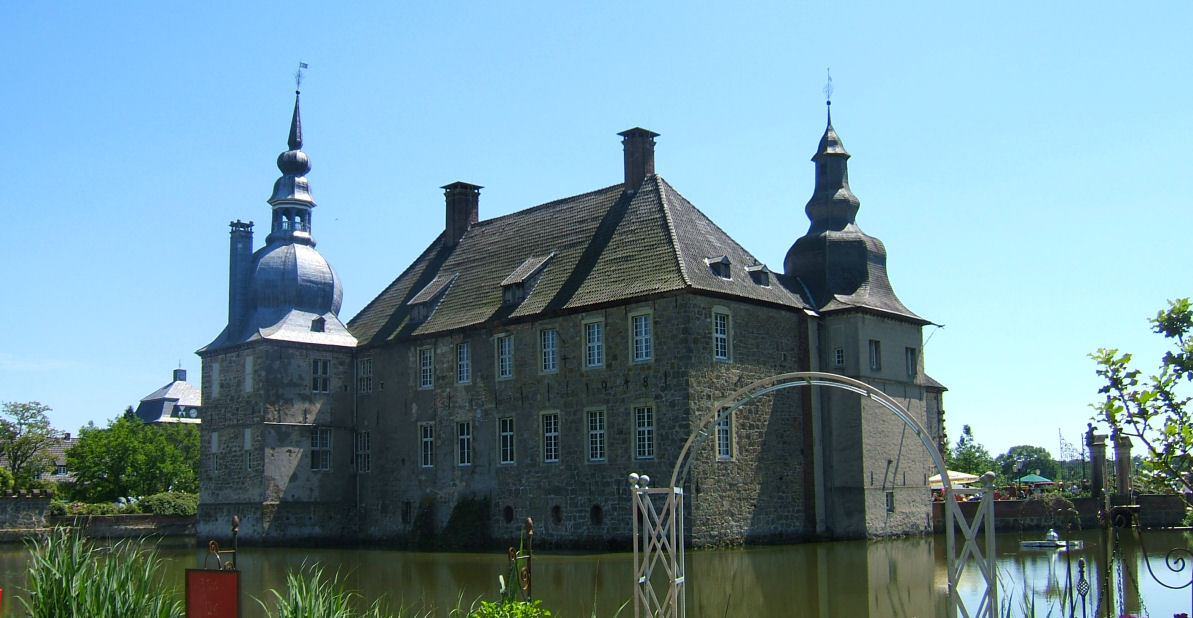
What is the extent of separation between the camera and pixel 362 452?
126ft

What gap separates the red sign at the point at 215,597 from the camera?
8.51m

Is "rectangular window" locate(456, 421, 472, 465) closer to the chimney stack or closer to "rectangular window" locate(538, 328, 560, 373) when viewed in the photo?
"rectangular window" locate(538, 328, 560, 373)

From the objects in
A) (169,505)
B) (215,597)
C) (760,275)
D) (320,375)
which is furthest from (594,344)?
(169,505)

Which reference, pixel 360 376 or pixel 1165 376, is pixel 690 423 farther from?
pixel 1165 376

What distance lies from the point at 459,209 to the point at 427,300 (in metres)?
4.99

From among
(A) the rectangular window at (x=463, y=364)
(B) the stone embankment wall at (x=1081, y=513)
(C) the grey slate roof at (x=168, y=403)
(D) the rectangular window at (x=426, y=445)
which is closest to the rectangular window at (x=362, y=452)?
(D) the rectangular window at (x=426, y=445)

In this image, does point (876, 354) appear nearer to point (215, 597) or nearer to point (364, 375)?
point (364, 375)

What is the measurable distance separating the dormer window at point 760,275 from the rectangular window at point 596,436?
5.58 metres

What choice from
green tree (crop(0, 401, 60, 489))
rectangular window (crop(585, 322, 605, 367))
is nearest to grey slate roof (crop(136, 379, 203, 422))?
green tree (crop(0, 401, 60, 489))

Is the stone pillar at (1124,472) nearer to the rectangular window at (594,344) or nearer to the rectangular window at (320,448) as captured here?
the rectangular window at (594,344)

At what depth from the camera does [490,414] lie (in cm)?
3350

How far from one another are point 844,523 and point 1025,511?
9.16 metres

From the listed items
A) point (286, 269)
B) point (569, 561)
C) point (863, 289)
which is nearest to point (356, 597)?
point (569, 561)

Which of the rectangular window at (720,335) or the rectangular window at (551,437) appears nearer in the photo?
the rectangular window at (720,335)
